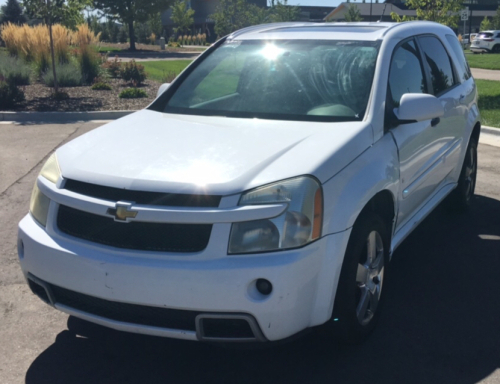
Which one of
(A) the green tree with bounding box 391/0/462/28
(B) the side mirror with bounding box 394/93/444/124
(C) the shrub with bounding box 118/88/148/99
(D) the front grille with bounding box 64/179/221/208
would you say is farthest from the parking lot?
(A) the green tree with bounding box 391/0/462/28

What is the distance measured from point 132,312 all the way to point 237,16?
2026 inches

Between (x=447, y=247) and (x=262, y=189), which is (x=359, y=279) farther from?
(x=447, y=247)

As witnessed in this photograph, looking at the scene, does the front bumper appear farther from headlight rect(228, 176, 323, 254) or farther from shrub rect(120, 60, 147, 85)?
shrub rect(120, 60, 147, 85)

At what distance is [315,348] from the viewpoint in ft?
12.4

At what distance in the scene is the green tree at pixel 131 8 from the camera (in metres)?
50.6

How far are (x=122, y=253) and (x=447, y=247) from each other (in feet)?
10.7

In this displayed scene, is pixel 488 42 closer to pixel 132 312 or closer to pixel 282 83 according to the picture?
pixel 282 83

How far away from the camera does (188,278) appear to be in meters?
3.04

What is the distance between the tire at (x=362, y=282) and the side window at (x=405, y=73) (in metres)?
1.08

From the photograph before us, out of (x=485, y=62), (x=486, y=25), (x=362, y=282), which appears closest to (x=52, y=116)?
(x=362, y=282)

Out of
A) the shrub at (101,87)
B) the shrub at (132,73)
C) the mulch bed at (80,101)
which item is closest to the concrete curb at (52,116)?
the mulch bed at (80,101)

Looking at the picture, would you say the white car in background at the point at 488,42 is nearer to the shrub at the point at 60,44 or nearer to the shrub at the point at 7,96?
the shrub at the point at 60,44

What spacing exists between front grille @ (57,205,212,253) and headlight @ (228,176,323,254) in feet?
0.58

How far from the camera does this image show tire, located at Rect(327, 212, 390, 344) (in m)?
3.41
